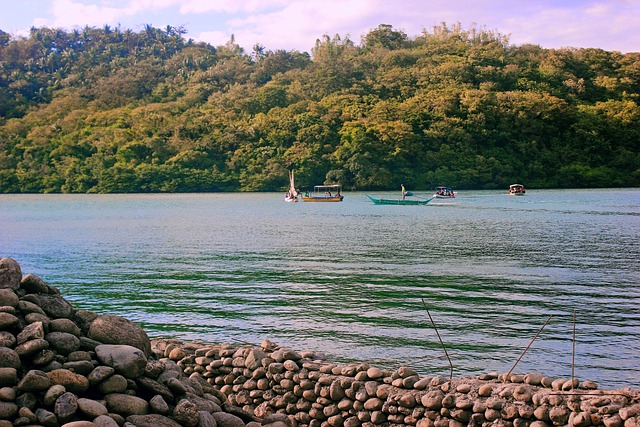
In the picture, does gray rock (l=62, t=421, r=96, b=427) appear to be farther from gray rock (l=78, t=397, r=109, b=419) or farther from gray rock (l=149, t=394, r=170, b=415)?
gray rock (l=149, t=394, r=170, b=415)

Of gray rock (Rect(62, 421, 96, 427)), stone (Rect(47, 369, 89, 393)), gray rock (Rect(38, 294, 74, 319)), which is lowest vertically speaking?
gray rock (Rect(62, 421, 96, 427))

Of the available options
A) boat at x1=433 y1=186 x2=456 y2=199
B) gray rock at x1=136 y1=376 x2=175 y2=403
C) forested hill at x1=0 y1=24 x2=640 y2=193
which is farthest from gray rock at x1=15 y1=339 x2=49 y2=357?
forested hill at x1=0 y1=24 x2=640 y2=193

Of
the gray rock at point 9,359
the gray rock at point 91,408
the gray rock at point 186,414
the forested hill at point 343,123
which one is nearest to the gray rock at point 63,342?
the gray rock at point 9,359

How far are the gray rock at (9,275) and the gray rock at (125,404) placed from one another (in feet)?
6.45

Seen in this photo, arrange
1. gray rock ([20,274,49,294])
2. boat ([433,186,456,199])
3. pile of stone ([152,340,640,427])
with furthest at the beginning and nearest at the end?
boat ([433,186,456,199]) → gray rock ([20,274,49,294]) → pile of stone ([152,340,640,427])

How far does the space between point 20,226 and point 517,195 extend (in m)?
51.8

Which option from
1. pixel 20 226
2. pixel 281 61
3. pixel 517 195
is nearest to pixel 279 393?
pixel 20 226

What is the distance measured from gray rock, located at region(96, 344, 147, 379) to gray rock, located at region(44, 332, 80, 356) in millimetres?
223

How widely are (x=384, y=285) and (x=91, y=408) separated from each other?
47.4ft

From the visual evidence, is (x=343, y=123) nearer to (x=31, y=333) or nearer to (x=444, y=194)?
(x=444, y=194)

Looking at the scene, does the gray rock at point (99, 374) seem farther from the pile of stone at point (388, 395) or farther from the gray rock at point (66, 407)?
the pile of stone at point (388, 395)

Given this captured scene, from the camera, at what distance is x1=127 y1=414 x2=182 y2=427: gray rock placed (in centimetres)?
616

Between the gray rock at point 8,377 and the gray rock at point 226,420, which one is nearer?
the gray rock at point 8,377

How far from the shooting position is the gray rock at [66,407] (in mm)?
5922
